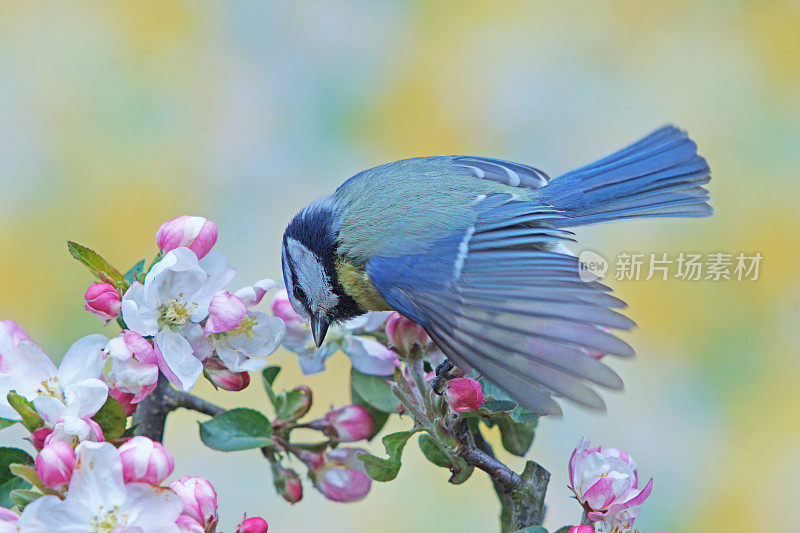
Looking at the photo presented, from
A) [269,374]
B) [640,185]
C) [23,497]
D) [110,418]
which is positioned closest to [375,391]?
[269,374]

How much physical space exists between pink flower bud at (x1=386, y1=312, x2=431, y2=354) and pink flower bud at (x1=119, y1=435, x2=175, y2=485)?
376 millimetres

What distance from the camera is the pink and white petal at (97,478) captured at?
2.49 feet

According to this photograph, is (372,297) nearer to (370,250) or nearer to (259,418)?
(370,250)

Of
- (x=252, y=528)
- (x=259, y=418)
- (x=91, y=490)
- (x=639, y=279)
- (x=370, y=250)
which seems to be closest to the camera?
(x=91, y=490)

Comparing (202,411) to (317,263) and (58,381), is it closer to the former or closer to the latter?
(58,381)

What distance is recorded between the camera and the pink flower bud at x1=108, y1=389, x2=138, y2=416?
35.0 inches

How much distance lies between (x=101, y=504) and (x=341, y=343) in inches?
19.5

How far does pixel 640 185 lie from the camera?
1.42 meters

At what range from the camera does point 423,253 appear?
1.28m

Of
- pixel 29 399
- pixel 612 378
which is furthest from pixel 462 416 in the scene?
pixel 29 399

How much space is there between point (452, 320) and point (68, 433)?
0.49m

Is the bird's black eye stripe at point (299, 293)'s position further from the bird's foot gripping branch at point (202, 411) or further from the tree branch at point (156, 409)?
the tree branch at point (156, 409)

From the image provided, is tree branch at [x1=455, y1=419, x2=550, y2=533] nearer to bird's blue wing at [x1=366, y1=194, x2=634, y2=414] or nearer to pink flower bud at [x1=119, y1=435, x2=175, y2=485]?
bird's blue wing at [x1=366, y1=194, x2=634, y2=414]

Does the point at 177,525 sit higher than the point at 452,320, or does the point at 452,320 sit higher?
the point at 452,320
